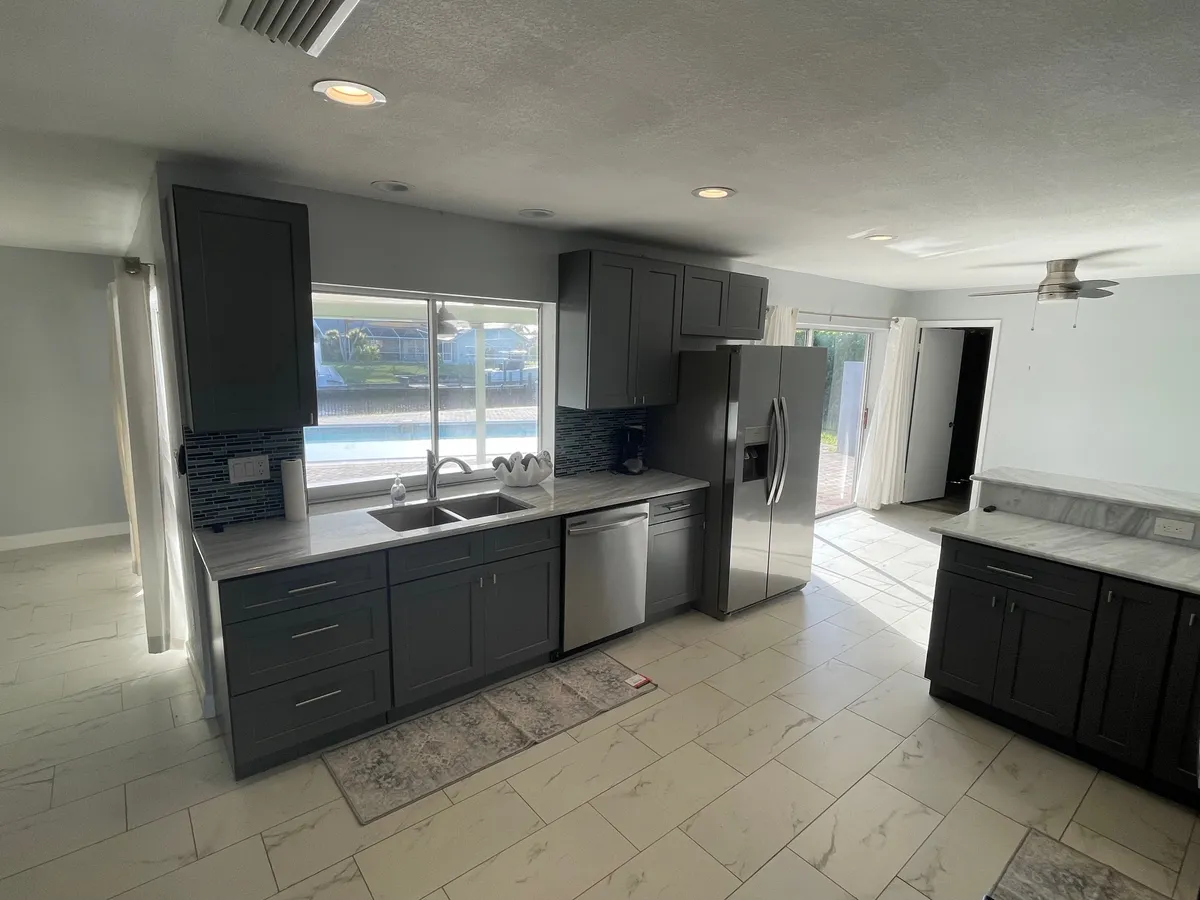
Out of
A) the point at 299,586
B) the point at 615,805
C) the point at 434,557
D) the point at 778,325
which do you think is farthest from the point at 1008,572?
the point at 299,586

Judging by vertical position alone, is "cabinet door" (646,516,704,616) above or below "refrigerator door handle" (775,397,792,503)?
below

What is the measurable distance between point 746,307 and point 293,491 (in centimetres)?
323

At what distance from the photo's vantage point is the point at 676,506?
12.2 ft

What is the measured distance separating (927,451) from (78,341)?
8.39 meters

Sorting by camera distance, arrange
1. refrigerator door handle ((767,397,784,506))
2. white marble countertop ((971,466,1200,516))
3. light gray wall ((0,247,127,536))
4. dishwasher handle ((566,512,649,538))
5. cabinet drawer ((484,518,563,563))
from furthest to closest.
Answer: light gray wall ((0,247,127,536)), refrigerator door handle ((767,397,784,506)), dishwasher handle ((566,512,649,538)), cabinet drawer ((484,518,563,563)), white marble countertop ((971,466,1200,516))

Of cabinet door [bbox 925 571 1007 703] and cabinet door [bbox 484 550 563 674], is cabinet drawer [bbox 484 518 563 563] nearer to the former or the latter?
cabinet door [bbox 484 550 563 674]

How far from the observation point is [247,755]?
2.30 meters

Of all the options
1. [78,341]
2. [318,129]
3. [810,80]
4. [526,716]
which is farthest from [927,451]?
[78,341]

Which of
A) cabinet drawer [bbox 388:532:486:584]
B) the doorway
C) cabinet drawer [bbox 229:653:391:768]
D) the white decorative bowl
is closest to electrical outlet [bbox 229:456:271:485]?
cabinet drawer [bbox 388:532:486:584]

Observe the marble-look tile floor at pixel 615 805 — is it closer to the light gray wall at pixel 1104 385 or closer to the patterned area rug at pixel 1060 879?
the patterned area rug at pixel 1060 879

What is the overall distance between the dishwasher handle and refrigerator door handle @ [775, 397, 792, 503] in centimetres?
101

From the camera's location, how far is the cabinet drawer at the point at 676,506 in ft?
11.8

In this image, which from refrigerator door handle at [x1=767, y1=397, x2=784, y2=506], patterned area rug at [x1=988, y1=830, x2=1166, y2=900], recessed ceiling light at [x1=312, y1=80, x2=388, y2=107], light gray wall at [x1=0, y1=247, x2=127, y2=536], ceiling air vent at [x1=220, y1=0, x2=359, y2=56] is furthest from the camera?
light gray wall at [x1=0, y1=247, x2=127, y2=536]

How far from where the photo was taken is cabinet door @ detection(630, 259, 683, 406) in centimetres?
369
